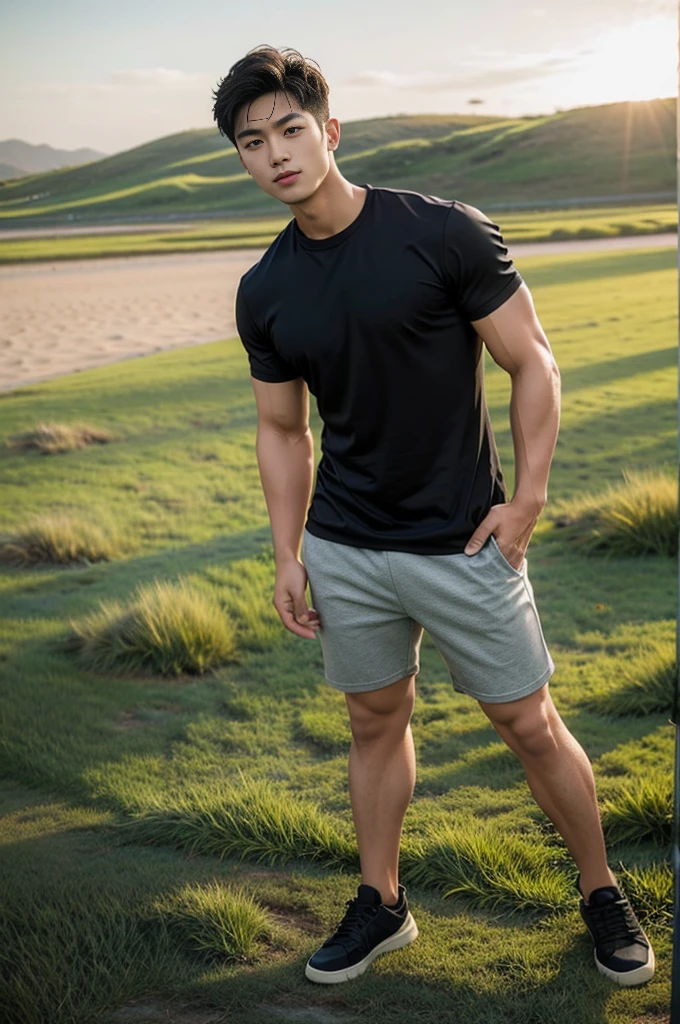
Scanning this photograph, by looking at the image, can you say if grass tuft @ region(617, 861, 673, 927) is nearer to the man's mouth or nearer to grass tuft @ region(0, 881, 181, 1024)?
grass tuft @ region(0, 881, 181, 1024)

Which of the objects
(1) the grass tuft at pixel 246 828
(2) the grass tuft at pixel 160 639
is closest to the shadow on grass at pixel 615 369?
(2) the grass tuft at pixel 160 639

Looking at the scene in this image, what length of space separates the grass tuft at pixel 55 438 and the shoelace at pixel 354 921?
17.7ft

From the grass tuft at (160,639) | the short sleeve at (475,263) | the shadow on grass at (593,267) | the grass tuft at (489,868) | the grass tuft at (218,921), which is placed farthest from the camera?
the shadow on grass at (593,267)

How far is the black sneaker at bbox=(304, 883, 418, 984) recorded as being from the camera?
7.63ft

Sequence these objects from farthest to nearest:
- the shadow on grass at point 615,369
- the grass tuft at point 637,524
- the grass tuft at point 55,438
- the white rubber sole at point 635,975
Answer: the shadow on grass at point 615,369
the grass tuft at point 55,438
the grass tuft at point 637,524
the white rubber sole at point 635,975

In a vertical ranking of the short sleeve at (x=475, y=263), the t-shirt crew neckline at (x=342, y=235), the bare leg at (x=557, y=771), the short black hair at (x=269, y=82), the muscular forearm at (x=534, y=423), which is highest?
the short black hair at (x=269, y=82)

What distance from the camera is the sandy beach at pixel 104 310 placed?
877cm

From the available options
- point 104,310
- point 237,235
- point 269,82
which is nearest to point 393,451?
point 269,82

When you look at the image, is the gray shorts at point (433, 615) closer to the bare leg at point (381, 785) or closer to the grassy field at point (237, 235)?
the bare leg at point (381, 785)

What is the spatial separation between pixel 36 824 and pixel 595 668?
197cm

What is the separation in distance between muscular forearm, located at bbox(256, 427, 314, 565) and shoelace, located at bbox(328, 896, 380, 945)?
2.45 feet

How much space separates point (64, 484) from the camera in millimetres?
6680

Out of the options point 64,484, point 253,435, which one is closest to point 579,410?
point 253,435

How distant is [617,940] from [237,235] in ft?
48.1
